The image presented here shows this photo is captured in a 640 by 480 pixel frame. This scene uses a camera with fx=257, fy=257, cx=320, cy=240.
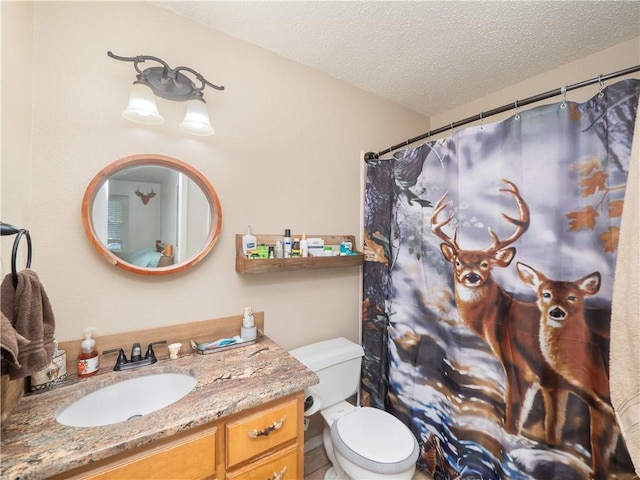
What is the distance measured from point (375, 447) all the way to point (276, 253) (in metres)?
1.08

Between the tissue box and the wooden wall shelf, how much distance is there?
0.18 ft

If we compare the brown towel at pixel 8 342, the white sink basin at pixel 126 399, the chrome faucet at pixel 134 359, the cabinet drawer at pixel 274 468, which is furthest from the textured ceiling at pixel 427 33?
the cabinet drawer at pixel 274 468

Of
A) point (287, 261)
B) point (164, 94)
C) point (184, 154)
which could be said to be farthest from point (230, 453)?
point (164, 94)

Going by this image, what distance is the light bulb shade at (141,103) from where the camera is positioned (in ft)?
3.50

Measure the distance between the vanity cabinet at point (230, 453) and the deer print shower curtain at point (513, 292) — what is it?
2.82 feet

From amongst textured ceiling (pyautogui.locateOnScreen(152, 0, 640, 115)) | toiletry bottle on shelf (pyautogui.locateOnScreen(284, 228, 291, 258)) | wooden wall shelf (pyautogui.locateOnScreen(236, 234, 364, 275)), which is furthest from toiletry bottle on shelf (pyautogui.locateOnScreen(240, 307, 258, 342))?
textured ceiling (pyautogui.locateOnScreen(152, 0, 640, 115))

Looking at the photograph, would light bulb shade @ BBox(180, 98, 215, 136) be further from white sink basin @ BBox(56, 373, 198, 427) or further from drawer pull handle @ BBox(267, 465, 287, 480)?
drawer pull handle @ BBox(267, 465, 287, 480)

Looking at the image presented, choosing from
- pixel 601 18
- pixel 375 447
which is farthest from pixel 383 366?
pixel 601 18

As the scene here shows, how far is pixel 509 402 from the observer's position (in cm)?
119

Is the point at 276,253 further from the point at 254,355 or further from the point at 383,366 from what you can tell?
the point at 383,366

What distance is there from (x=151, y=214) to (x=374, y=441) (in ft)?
5.03

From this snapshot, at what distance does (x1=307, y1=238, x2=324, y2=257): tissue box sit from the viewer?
5.29 feet

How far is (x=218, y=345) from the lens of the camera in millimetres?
1262

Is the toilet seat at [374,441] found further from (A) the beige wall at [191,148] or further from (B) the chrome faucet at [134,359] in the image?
(B) the chrome faucet at [134,359]
